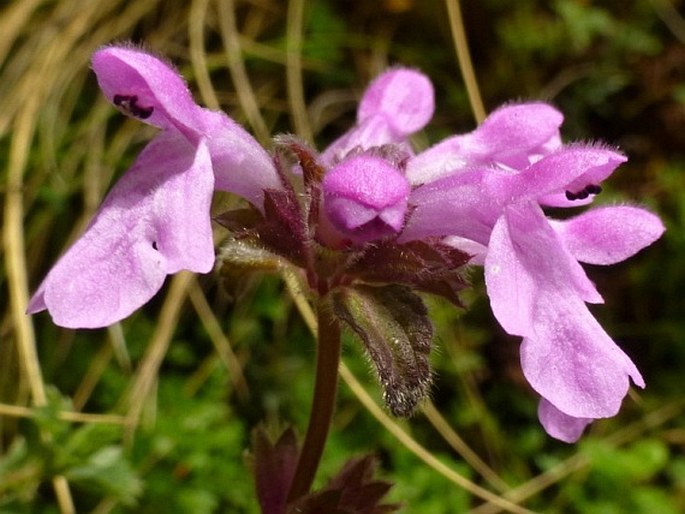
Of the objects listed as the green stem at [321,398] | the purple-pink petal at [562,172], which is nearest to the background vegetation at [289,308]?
the green stem at [321,398]

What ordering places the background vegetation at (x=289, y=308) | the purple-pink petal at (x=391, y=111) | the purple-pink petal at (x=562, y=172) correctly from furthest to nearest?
the background vegetation at (x=289, y=308) < the purple-pink petal at (x=391, y=111) < the purple-pink petal at (x=562, y=172)

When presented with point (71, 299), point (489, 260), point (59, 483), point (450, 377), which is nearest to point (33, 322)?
point (59, 483)

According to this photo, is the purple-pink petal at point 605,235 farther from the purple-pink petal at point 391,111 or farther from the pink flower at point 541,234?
the purple-pink petal at point 391,111

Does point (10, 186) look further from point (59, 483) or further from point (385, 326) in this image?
point (385, 326)

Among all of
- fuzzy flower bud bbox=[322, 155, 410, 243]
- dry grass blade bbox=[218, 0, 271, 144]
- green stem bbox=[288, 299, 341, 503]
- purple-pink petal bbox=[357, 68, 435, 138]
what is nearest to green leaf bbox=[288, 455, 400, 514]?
green stem bbox=[288, 299, 341, 503]

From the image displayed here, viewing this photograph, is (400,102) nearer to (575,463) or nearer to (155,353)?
(155,353)

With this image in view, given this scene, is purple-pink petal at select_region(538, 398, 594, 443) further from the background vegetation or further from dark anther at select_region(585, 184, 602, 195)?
the background vegetation
